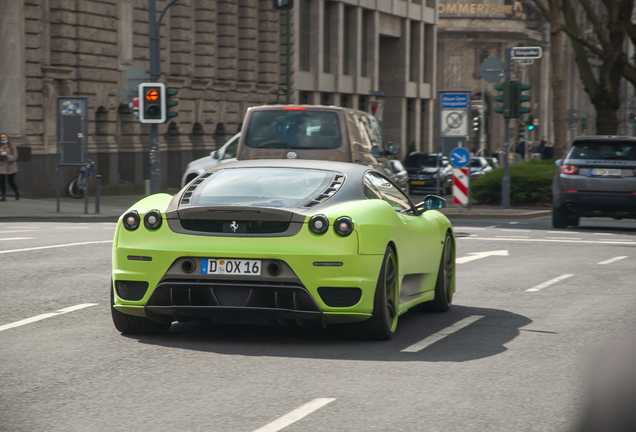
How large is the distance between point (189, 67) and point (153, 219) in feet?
109

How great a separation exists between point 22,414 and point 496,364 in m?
2.83

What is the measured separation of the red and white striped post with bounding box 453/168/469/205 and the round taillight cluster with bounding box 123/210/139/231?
17.5 m

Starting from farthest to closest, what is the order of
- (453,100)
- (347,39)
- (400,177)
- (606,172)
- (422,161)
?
(347,39) < (422,161) < (400,177) < (453,100) < (606,172)

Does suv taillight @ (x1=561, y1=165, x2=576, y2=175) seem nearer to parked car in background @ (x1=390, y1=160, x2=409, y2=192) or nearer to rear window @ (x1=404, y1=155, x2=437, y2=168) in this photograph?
parked car in background @ (x1=390, y1=160, x2=409, y2=192)

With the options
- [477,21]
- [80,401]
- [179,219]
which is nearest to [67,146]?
[179,219]

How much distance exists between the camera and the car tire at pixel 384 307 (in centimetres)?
711

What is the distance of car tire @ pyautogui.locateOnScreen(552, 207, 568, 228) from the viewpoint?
1998 centimetres

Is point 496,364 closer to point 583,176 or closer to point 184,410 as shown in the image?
point 184,410

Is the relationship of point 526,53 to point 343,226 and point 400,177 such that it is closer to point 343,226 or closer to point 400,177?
point 400,177

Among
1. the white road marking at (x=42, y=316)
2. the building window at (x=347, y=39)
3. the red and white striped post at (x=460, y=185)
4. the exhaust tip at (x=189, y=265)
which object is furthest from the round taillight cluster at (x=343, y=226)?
the building window at (x=347, y=39)

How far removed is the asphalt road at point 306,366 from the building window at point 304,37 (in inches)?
1582

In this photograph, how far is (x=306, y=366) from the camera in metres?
6.36

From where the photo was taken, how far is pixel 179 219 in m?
7.07

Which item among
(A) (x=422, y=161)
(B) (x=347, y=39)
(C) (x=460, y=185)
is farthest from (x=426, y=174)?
(B) (x=347, y=39)
